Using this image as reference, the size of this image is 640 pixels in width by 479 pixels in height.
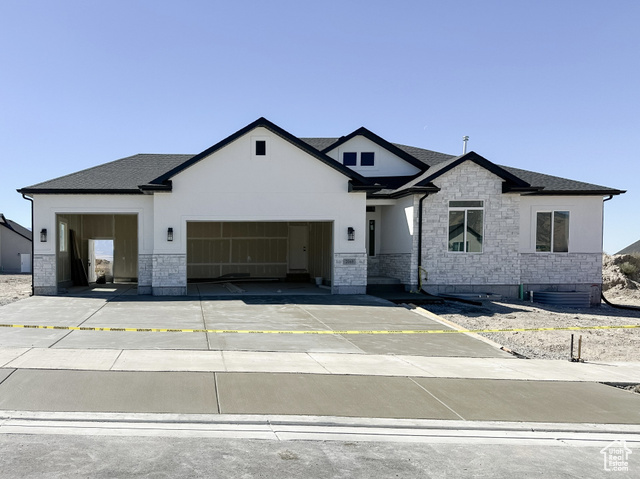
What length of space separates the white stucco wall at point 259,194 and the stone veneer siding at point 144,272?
0.87 m

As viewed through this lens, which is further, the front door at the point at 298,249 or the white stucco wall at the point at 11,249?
the white stucco wall at the point at 11,249

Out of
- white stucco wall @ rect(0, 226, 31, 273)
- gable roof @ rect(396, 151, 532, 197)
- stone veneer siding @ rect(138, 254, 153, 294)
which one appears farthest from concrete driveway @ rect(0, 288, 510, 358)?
white stucco wall @ rect(0, 226, 31, 273)

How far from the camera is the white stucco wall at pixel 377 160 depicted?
2317 centimetres

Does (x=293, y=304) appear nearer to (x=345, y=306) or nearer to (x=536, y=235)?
(x=345, y=306)

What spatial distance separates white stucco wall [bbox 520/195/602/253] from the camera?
20594 mm

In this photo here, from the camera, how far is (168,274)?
18.6 m

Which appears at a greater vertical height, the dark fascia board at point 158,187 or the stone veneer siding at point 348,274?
the dark fascia board at point 158,187

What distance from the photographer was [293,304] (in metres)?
16.8

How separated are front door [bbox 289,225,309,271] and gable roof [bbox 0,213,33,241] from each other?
22.9 m

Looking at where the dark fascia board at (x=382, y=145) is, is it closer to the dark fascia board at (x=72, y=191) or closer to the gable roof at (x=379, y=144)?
the gable roof at (x=379, y=144)

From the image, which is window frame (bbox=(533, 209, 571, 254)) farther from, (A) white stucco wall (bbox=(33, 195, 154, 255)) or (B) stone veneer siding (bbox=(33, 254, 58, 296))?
(B) stone veneer siding (bbox=(33, 254, 58, 296))

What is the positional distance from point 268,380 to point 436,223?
511 inches

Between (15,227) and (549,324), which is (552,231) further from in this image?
(15,227)

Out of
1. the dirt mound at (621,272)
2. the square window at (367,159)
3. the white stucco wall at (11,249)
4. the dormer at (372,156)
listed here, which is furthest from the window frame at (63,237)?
the dirt mound at (621,272)
